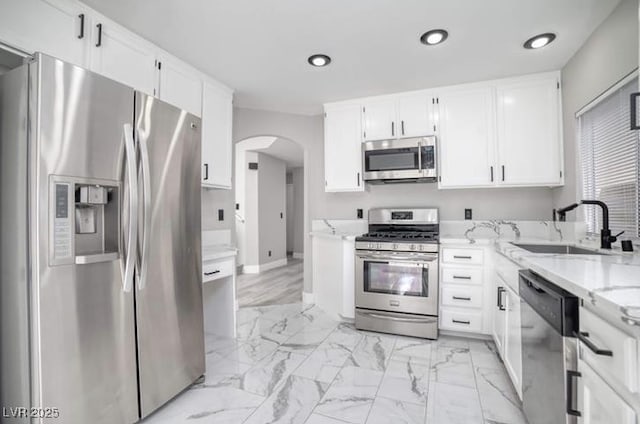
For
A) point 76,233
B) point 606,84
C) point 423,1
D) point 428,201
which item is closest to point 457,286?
point 428,201

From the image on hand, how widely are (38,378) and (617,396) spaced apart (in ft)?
6.34

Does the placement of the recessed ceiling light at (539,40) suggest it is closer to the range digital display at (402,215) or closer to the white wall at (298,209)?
the range digital display at (402,215)

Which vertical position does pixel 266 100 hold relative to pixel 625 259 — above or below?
above

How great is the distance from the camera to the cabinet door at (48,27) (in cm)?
144

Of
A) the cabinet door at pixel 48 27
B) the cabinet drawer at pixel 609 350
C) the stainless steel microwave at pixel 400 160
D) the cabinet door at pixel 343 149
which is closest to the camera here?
the cabinet drawer at pixel 609 350

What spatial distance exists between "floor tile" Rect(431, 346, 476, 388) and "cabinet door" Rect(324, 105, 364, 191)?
5.69ft

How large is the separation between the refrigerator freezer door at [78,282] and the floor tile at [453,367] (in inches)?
74.3

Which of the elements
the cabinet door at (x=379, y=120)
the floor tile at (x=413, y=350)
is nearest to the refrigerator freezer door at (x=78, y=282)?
the floor tile at (x=413, y=350)

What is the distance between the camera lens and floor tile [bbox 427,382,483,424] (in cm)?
165

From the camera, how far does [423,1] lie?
176cm

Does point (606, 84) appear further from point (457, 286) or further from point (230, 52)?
point (230, 52)

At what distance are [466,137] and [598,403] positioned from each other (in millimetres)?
2442

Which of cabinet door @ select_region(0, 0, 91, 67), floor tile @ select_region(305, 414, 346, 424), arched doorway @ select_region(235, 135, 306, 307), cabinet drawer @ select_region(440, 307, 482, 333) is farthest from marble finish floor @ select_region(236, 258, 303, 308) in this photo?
cabinet door @ select_region(0, 0, 91, 67)

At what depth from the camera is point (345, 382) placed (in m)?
2.02
